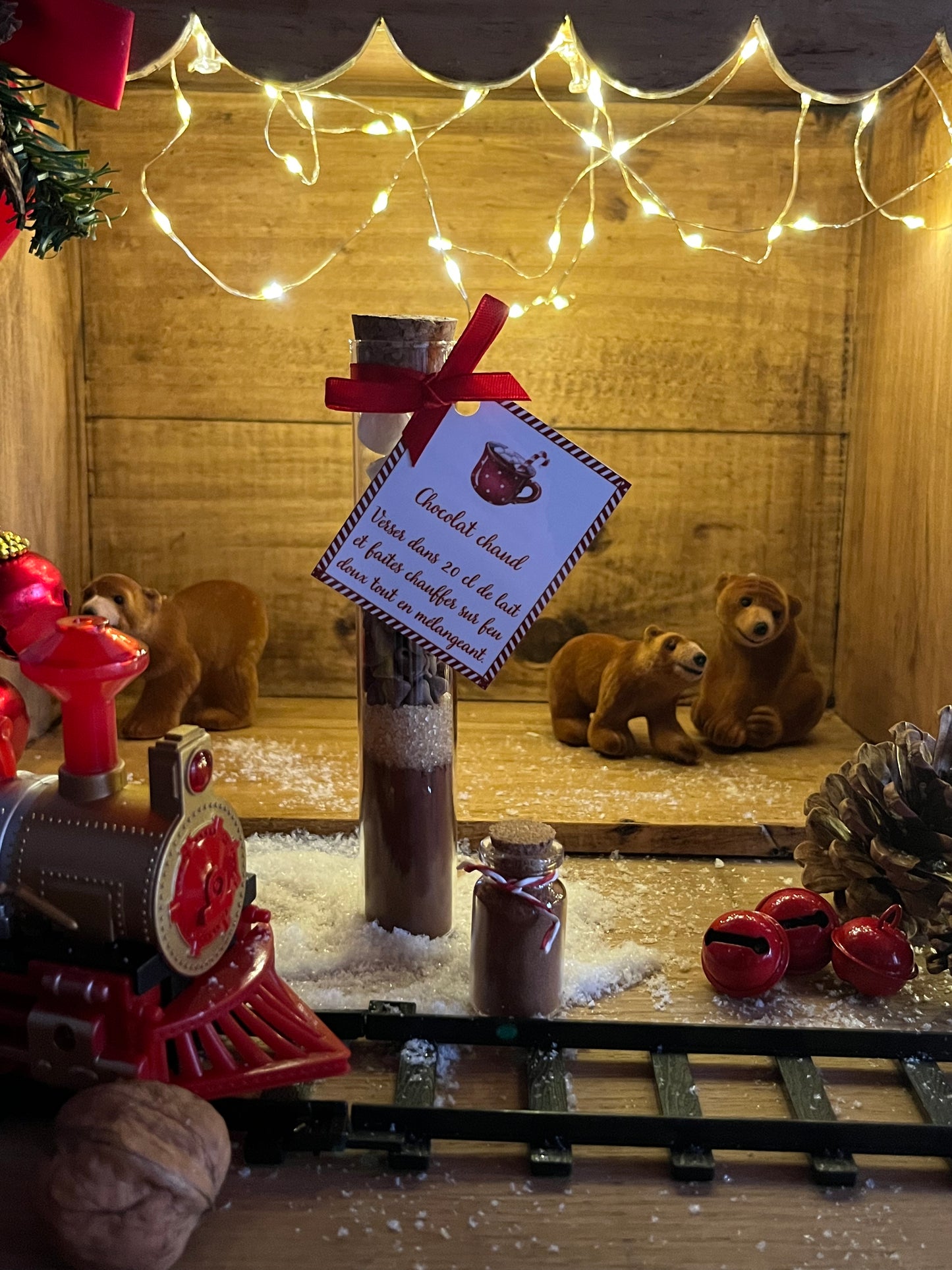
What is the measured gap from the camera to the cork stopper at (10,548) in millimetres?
977

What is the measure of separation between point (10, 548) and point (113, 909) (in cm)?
40

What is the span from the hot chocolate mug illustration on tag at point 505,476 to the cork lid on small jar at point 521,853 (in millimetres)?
228

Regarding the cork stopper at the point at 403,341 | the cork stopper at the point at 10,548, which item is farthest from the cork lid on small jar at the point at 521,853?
the cork stopper at the point at 10,548

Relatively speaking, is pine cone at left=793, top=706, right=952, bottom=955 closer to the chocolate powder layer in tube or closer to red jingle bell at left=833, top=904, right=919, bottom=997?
red jingle bell at left=833, top=904, right=919, bottom=997

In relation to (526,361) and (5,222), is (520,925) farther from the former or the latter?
(526,361)

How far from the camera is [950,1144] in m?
0.72

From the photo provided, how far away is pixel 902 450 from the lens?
1.34 meters

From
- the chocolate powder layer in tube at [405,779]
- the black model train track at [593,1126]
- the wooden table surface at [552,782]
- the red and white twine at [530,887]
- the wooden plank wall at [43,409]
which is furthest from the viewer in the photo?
the wooden plank wall at [43,409]

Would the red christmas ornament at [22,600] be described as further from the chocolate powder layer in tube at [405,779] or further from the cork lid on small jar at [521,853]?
the cork lid on small jar at [521,853]

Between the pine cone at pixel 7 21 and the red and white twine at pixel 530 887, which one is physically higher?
the pine cone at pixel 7 21

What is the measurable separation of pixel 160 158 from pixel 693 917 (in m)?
1.03

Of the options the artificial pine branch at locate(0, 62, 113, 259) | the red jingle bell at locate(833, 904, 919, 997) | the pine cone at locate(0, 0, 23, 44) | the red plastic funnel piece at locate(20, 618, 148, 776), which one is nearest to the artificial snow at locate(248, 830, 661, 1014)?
the red jingle bell at locate(833, 904, 919, 997)

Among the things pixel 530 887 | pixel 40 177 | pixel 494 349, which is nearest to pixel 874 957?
pixel 530 887

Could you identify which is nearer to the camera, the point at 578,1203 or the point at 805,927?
the point at 578,1203
